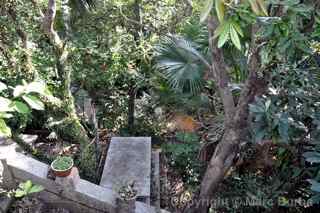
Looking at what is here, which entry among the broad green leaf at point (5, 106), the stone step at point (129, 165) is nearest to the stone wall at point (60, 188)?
the stone step at point (129, 165)

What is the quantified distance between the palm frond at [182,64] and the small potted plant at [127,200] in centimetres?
160

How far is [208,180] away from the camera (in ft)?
11.0

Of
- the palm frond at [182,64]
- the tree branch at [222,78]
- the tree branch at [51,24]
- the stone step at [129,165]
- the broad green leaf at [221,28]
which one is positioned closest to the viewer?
the broad green leaf at [221,28]

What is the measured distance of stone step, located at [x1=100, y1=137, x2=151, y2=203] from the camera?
3.70 metres

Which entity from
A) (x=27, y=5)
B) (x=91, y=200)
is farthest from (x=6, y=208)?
(x=27, y=5)

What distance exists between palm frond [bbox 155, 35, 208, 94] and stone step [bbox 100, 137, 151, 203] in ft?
3.07

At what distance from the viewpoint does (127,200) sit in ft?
10.2

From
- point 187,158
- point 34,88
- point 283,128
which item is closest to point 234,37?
point 34,88

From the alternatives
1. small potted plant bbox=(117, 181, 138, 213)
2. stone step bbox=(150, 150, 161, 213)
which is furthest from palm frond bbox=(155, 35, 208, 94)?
small potted plant bbox=(117, 181, 138, 213)

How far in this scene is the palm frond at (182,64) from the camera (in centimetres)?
416

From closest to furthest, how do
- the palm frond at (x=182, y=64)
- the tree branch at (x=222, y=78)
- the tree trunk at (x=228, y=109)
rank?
the tree trunk at (x=228, y=109) < the tree branch at (x=222, y=78) < the palm frond at (x=182, y=64)

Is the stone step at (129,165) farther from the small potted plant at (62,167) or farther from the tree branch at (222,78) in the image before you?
the tree branch at (222,78)

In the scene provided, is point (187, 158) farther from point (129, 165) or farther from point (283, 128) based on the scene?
point (283, 128)

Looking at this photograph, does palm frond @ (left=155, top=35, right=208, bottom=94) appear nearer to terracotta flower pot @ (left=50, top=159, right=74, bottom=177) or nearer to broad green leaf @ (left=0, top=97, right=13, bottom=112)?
terracotta flower pot @ (left=50, top=159, right=74, bottom=177)
